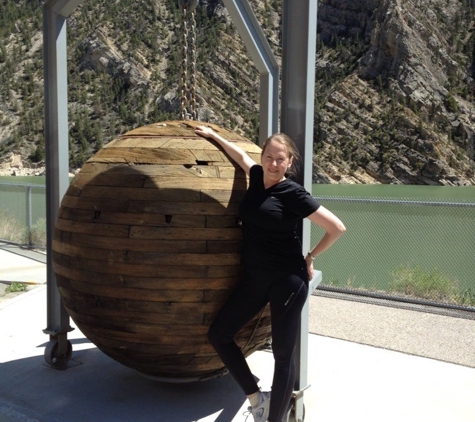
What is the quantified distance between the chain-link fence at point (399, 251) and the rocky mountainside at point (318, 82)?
42851 millimetres

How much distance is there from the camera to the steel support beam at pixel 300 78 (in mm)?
3426

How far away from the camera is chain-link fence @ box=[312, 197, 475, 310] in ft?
30.1

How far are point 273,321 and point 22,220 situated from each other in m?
11.6

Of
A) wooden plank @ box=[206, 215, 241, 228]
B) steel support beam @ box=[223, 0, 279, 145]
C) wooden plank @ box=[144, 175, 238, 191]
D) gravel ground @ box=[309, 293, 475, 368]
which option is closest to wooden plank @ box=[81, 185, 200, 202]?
wooden plank @ box=[144, 175, 238, 191]

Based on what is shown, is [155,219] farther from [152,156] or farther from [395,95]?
[395,95]

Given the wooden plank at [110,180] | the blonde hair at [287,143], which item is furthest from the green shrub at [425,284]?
the wooden plank at [110,180]

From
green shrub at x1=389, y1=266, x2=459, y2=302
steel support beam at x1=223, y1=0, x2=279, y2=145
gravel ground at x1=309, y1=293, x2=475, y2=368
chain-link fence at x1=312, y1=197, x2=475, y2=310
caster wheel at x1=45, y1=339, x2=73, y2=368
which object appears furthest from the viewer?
chain-link fence at x1=312, y1=197, x2=475, y2=310

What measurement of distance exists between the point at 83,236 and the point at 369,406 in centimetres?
210

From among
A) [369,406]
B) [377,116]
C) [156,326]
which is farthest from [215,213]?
[377,116]

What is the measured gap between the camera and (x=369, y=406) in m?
3.91

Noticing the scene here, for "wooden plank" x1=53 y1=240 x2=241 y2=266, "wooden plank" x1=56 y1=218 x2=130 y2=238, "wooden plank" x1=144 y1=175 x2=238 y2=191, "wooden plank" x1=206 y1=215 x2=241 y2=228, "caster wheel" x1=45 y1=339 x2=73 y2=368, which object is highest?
"wooden plank" x1=144 y1=175 x2=238 y2=191

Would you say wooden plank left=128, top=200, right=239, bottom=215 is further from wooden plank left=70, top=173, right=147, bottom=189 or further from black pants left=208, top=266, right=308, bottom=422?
black pants left=208, top=266, right=308, bottom=422

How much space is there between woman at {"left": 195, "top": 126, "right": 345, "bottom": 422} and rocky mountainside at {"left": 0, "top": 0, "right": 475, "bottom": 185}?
49.2 m

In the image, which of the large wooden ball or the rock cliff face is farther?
the rock cliff face
